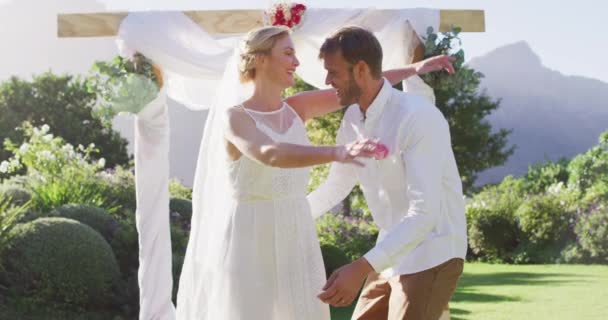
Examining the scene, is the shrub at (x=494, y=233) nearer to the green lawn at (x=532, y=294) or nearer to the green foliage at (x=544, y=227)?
the green foliage at (x=544, y=227)

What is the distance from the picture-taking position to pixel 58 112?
30.7m

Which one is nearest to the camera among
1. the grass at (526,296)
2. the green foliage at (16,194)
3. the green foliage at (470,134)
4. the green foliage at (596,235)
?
the grass at (526,296)

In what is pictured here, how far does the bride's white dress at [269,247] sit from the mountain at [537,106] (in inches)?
1748

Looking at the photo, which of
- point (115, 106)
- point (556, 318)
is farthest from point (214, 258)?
point (556, 318)

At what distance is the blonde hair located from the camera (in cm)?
384

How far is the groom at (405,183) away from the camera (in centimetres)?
308

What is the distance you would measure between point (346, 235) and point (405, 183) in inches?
371

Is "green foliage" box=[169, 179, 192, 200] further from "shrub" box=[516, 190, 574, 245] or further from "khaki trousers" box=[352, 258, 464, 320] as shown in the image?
"khaki trousers" box=[352, 258, 464, 320]

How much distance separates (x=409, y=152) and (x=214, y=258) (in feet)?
4.31

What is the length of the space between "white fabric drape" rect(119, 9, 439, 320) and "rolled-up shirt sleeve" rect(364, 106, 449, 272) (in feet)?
9.41

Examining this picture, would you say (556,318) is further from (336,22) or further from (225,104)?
(225,104)

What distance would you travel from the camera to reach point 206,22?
624 centimetres

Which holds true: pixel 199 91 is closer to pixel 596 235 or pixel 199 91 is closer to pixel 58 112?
pixel 596 235

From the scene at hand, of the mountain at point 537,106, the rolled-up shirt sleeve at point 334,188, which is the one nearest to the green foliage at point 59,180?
the rolled-up shirt sleeve at point 334,188
